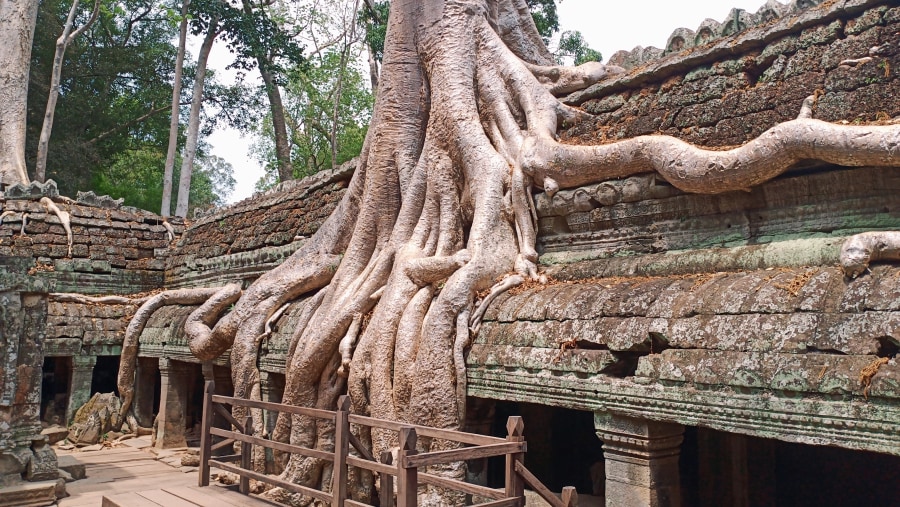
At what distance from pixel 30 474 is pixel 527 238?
192 inches

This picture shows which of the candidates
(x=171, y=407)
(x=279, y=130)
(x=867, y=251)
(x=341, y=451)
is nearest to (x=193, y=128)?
(x=279, y=130)

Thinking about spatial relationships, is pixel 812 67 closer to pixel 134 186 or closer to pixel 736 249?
pixel 736 249

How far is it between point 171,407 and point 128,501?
4951 mm

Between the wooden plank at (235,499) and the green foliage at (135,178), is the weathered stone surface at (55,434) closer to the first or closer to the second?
the wooden plank at (235,499)

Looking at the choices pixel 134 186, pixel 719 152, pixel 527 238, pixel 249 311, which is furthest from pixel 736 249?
pixel 134 186

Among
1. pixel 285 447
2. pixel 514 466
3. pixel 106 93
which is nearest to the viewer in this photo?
pixel 514 466

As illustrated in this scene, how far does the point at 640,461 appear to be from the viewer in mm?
4000

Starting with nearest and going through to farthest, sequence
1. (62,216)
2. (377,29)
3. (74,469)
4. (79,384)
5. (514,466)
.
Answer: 1. (514,466)
2. (74,469)
3. (79,384)
4. (62,216)
5. (377,29)

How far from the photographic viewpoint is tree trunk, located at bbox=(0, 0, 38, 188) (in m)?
14.7

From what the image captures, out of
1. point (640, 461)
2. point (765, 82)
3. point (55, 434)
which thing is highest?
point (765, 82)

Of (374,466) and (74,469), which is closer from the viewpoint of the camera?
(374,466)

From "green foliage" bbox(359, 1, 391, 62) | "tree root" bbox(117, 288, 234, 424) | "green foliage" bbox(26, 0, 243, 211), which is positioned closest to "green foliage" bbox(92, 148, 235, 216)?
"green foliage" bbox(26, 0, 243, 211)

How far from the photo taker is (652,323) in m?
3.99

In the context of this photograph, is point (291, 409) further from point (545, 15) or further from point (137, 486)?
point (545, 15)
